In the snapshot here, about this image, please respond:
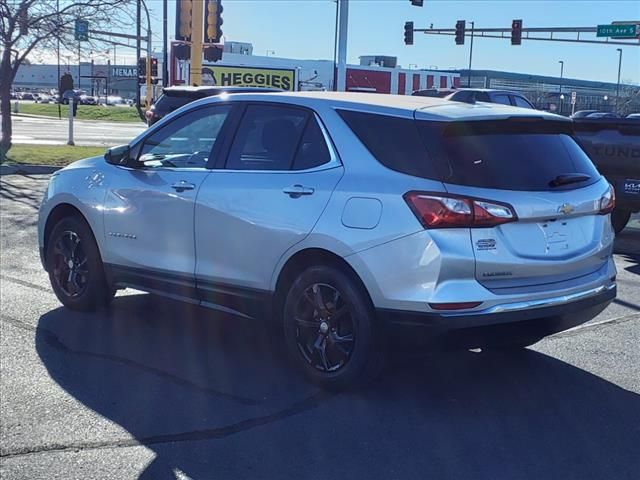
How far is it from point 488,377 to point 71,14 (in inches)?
651

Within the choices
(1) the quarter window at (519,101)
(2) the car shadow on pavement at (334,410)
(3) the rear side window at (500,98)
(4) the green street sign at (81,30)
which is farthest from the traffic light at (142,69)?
(2) the car shadow on pavement at (334,410)

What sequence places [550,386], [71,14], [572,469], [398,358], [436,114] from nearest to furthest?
[572,469] < [436,114] < [550,386] < [398,358] < [71,14]

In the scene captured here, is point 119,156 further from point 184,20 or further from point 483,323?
point 184,20

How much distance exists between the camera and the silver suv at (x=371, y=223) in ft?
15.0

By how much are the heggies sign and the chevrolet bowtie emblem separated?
35966 millimetres

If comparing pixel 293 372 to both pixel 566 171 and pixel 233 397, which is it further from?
pixel 566 171

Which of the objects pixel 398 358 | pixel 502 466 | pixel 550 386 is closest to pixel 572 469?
pixel 502 466

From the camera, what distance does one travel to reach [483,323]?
4.57 metres

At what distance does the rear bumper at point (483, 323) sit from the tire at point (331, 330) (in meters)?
0.16

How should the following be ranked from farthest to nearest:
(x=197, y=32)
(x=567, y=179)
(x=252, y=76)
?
(x=252, y=76)
(x=197, y=32)
(x=567, y=179)

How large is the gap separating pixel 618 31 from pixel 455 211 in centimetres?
4004

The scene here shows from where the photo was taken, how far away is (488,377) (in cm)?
547

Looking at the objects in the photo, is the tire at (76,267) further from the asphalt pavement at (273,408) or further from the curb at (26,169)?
the curb at (26,169)

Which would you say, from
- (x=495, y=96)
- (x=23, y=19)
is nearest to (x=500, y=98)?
(x=495, y=96)
